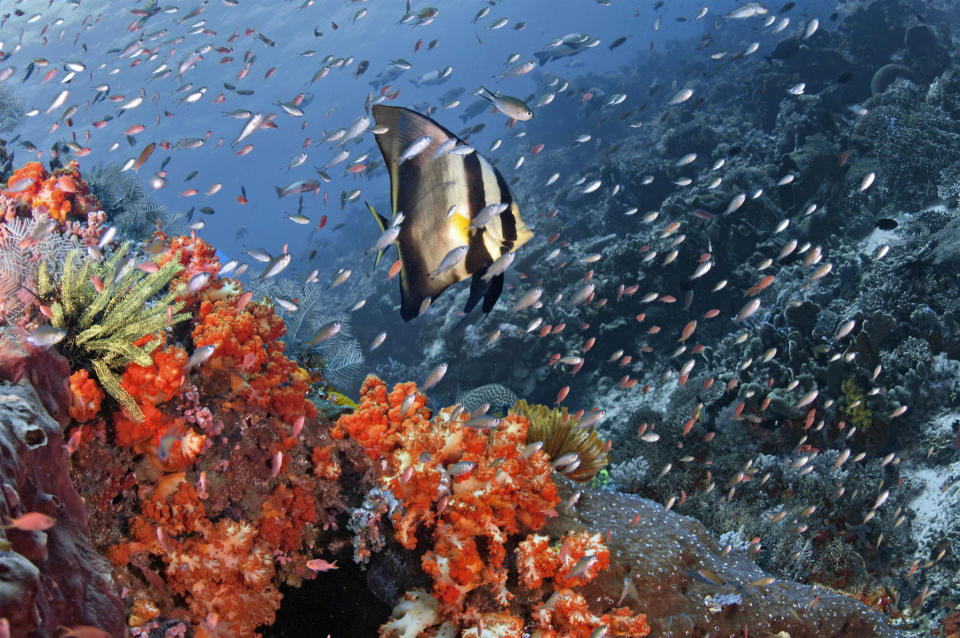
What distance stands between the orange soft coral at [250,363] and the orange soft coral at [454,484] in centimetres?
37

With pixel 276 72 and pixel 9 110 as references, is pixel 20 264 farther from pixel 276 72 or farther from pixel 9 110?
pixel 276 72

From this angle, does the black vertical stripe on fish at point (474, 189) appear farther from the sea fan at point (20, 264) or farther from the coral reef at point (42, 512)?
the sea fan at point (20, 264)

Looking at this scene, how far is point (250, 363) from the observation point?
3.02m

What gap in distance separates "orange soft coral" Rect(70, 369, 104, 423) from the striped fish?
183 cm

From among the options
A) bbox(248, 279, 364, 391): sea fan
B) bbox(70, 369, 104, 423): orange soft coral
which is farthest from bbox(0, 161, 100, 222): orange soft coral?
bbox(70, 369, 104, 423): orange soft coral

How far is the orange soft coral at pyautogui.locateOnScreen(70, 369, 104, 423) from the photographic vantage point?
2383 millimetres

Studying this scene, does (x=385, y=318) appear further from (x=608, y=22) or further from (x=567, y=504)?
(x=608, y=22)

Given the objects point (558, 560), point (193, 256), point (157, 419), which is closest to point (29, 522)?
point (157, 419)

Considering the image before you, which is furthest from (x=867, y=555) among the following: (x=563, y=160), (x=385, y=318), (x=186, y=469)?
(x=563, y=160)

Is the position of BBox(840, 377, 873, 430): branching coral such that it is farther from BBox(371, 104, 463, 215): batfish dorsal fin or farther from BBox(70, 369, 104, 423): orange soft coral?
BBox(70, 369, 104, 423): orange soft coral

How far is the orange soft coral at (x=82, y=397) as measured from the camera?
238 centimetres

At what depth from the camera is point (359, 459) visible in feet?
10.4

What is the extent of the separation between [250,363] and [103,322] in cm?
77

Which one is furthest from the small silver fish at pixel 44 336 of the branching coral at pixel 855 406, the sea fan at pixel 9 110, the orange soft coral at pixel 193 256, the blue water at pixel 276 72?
the sea fan at pixel 9 110
